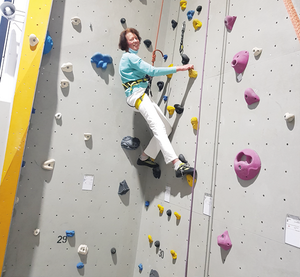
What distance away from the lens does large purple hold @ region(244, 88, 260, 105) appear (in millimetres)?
1325

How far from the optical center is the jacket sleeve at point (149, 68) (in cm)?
173

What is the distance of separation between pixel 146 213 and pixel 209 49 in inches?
60.6

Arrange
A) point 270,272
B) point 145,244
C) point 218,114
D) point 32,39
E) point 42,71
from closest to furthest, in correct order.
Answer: point 270,272, point 218,114, point 32,39, point 42,71, point 145,244

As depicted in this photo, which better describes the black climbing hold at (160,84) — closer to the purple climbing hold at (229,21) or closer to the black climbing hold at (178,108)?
the black climbing hold at (178,108)

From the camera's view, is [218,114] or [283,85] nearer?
[283,85]

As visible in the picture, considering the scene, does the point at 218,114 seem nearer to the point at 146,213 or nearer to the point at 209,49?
the point at 209,49

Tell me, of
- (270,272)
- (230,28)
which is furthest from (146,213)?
(230,28)

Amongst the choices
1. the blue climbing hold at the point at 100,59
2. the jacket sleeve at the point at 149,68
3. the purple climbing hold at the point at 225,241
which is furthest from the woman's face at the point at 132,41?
the purple climbing hold at the point at 225,241

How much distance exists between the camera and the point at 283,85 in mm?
1206

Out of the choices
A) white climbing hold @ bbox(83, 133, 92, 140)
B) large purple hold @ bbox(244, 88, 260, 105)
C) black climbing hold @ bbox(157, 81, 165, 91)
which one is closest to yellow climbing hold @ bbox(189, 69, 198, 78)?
black climbing hold @ bbox(157, 81, 165, 91)

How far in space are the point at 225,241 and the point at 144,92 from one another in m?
1.25

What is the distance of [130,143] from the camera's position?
2.11m

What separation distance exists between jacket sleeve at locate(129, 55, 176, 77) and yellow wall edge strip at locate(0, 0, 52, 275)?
2.33 feet

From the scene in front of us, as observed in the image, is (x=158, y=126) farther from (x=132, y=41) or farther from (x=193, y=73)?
(x=132, y=41)
